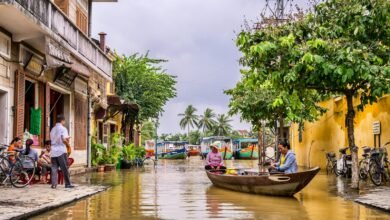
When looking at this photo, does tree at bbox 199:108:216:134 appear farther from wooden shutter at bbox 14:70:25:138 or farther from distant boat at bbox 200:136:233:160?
wooden shutter at bbox 14:70:25:138

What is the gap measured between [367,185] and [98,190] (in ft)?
25.1

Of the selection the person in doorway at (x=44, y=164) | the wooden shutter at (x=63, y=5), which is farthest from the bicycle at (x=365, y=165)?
the wooden shutter at (x=63, y=5)

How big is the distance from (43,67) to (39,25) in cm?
257

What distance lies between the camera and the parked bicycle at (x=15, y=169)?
528 inches

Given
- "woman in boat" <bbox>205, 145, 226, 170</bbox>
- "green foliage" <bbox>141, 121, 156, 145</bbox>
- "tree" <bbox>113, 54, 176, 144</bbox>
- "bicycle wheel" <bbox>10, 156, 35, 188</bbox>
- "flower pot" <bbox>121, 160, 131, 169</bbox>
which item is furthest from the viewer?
"green foliage" <bbox>141, 121, 156, 145</bbox>

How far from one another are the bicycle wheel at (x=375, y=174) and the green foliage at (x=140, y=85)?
21.2 m

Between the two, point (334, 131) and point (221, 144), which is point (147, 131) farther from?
point (334, 131)

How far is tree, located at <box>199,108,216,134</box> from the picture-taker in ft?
365

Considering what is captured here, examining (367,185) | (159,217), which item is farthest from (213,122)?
(159,217)

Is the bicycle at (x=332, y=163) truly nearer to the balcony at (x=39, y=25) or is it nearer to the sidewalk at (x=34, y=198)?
the balcony at (x=39, y=25)

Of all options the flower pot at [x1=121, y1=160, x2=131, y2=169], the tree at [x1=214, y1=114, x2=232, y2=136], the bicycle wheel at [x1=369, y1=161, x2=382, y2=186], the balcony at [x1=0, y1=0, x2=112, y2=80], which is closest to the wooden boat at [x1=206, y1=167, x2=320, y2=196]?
the bicycle wheel at [x1=369, y1=161, x2=382, y2=186]

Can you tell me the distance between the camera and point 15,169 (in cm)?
1372

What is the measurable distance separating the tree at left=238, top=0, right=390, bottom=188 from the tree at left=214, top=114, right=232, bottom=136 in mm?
90840

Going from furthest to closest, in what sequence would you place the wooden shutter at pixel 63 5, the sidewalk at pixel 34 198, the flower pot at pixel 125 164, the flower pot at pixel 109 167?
the flower pot at pixel 125 164 → the flower pot at pixel 109 167 → the wooden shutter at pixel 63 5 → the sidewalk at pixel 34 198
